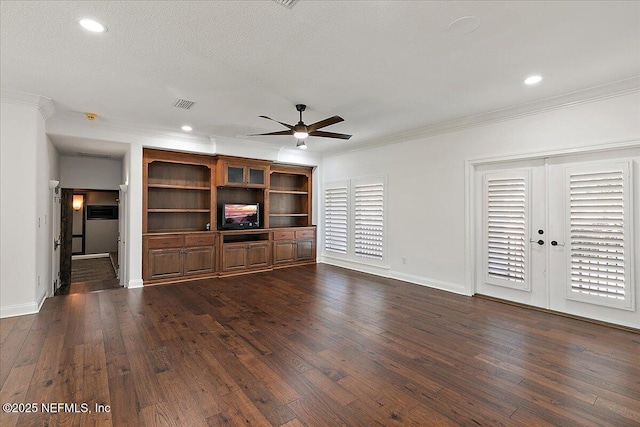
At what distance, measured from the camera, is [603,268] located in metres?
3.74

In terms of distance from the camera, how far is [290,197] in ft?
27.3

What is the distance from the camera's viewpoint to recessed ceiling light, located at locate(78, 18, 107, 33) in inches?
96.3

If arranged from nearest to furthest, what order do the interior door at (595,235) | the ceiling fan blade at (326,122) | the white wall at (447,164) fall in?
the interior door at (595,235) < the white wall at (447,164) < the ceiling fan blade at (326,122)

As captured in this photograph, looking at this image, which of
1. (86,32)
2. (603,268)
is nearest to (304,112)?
(86,32)

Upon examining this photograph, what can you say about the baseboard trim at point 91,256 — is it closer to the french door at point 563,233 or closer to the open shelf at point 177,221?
the open shelf at point 177,221

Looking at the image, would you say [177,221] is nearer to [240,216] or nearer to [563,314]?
[240,216]

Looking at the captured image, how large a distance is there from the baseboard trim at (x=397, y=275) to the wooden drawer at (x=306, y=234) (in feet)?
2.24

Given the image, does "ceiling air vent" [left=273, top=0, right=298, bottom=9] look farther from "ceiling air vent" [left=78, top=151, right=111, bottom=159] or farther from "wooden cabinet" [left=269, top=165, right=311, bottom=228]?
"ceiling air vent" [left=78, top=151, right=111, bottom=159]

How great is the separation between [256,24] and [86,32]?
142 cm

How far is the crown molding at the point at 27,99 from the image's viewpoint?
3.86 meters

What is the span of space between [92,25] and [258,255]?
16.7 ft

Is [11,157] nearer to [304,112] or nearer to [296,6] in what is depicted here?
[304,112]

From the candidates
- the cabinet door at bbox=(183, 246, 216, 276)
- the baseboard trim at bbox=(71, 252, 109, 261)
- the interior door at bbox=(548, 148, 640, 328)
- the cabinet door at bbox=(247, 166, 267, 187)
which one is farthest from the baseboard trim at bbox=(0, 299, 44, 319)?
the baseboard trim at bbox=(71, 252, 109, 261)

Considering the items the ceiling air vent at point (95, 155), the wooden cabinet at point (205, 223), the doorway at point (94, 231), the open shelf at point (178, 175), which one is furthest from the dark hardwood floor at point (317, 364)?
the doorway at point (94, 231)
